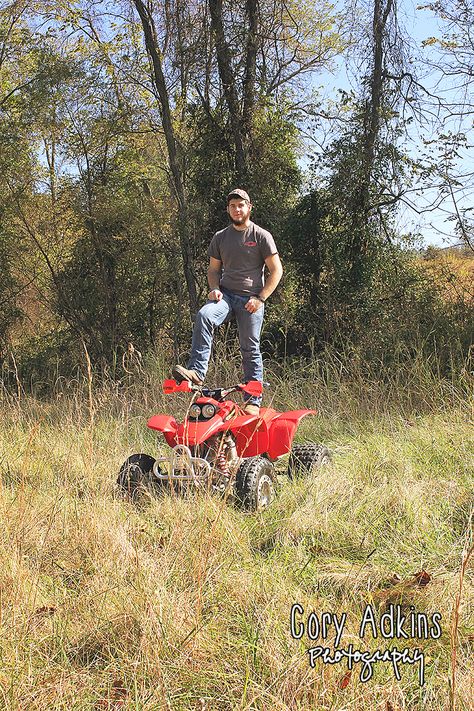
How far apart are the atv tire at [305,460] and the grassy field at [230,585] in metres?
0.10

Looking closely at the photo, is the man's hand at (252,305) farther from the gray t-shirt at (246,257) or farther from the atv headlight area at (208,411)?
the atv headlight area at (208,411)

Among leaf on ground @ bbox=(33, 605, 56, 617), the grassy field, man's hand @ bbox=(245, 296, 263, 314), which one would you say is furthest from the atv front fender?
leaf on ground @ bbox=(33, 605, 56, 617)

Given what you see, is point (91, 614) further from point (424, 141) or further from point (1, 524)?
point (424, 141)

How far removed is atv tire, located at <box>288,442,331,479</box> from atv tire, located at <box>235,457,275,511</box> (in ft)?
1.85

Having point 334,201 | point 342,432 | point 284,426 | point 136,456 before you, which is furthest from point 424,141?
point 136,456

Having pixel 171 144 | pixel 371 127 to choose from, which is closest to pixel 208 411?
pixel 371 127

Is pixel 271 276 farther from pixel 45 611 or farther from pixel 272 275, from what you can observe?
pixel 45 611

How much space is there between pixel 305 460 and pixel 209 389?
84 cm

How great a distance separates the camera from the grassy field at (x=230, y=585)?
212 centimetres

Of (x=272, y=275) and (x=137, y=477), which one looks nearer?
(x=137, y=477)

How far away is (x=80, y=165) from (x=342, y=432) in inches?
317

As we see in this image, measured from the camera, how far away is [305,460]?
464 cm

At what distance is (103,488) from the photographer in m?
3.87

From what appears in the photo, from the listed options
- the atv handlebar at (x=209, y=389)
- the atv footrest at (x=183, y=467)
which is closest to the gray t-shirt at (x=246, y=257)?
A: the atv handlebar at (x=209, y=389)
